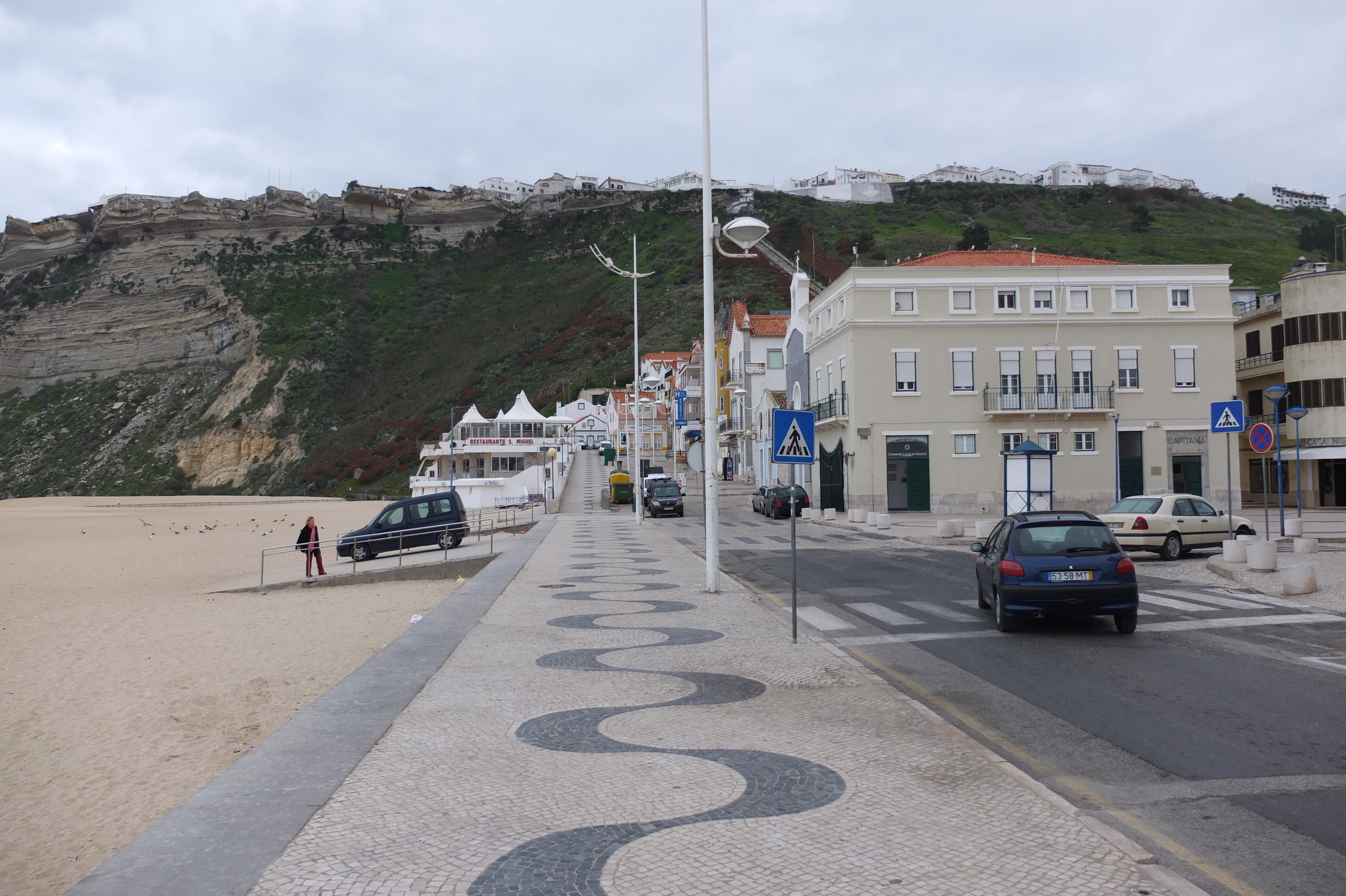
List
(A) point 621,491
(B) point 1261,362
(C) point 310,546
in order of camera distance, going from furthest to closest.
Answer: (A) point 621,491 → (B) point 1261,362 → (C) point 310,546

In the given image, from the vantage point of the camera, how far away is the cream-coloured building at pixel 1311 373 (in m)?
39.7

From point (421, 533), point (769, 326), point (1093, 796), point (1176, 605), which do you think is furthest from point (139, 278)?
point (1093, 796)

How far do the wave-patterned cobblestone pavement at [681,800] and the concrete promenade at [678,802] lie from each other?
0.05 feet

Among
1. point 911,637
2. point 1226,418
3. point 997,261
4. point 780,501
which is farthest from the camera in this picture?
point 997,261

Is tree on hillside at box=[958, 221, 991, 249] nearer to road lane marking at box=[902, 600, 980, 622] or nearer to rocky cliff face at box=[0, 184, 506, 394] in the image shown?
rocky cliff face at box=[0, 184, 506, 394]

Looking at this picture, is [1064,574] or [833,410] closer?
[1064,574]

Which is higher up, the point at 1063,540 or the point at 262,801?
the point at 1063,540

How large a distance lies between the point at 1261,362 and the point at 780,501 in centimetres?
2550

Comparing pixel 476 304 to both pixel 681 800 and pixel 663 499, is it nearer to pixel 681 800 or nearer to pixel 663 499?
pixel 663 499

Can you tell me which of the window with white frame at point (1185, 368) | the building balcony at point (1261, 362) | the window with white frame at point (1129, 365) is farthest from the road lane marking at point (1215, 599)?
the building balcony at point (1261, 362)

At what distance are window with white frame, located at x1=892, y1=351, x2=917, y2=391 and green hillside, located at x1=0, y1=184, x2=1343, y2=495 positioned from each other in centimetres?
5096

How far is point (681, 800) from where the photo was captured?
5.14 meters

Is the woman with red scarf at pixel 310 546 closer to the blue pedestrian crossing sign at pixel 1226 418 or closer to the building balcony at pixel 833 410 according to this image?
the blue pedestrian crossing sign at pixel 1226 418

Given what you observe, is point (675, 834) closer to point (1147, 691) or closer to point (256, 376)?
point (1147, 691)
